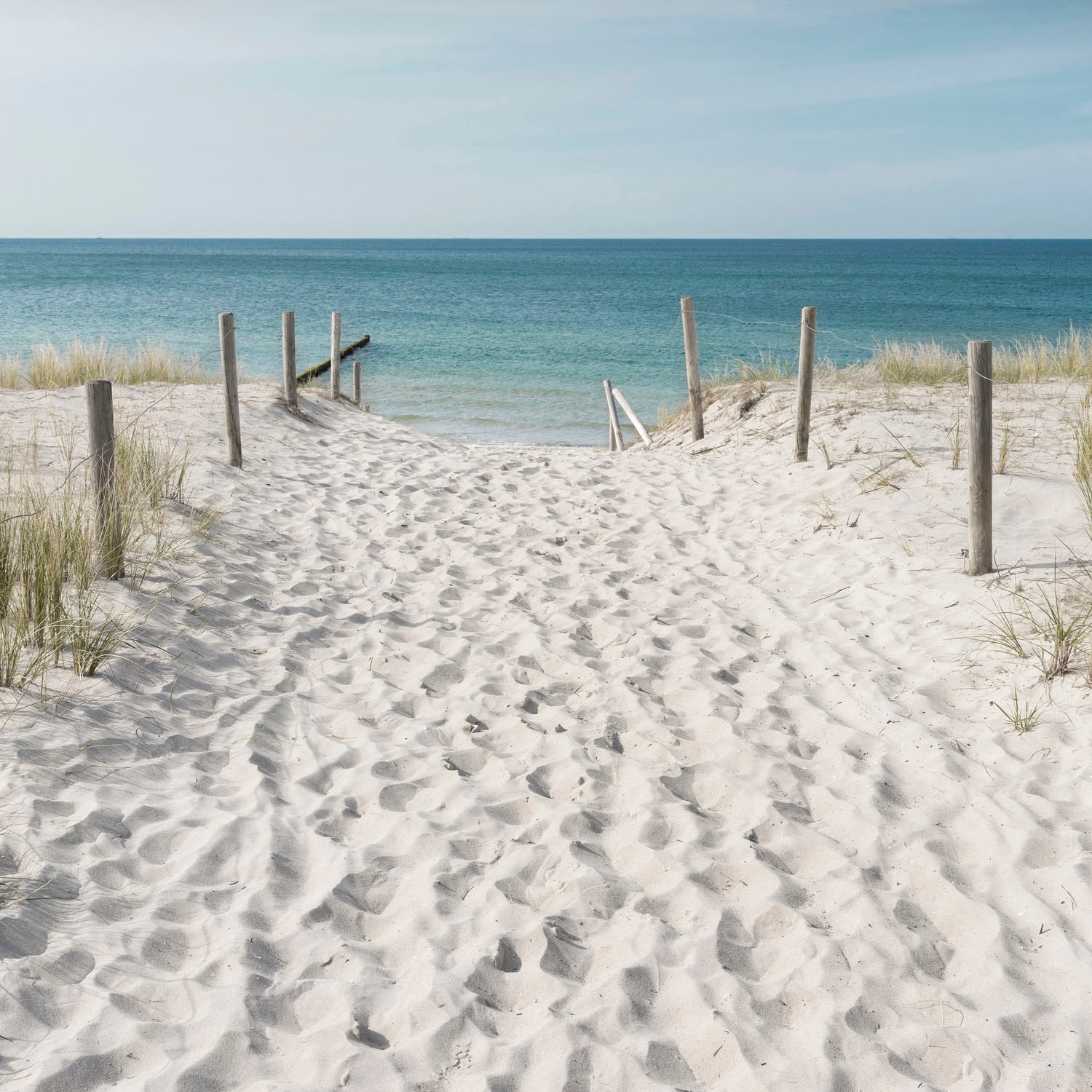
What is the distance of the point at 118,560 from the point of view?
4910 mm

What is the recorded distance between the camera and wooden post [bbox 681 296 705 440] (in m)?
9.90

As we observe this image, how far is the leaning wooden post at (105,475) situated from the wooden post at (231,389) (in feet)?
9.29

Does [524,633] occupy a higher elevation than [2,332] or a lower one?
lower

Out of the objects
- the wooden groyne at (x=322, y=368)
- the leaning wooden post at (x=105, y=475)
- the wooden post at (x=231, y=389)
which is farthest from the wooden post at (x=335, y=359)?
the leaning wooden post at (x=105, y=475)

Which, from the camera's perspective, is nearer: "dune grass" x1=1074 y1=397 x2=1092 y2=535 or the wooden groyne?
"dune grass" x1=1074 y1=397 x2=1092 y2=535

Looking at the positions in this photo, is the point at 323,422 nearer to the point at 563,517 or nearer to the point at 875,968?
the point at 563,517

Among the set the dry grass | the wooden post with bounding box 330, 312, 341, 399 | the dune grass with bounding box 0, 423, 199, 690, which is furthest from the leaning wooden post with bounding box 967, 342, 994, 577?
the wooden post with bounding box 330, 312, 341, 399

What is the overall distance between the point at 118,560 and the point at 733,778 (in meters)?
3.54

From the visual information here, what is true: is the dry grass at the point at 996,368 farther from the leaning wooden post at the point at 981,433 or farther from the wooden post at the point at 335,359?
the wooden post at the point at 335,359

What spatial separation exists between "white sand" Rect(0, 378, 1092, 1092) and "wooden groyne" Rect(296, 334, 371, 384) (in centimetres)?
1010

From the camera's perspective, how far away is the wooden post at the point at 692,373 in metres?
9.90

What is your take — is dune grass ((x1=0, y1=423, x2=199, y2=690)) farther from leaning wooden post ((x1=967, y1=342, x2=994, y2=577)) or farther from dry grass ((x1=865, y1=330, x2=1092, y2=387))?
dry grass ((x1=865, y1=330, x2=1092, y2=387))

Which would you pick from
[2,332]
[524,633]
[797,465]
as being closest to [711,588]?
[524,633]

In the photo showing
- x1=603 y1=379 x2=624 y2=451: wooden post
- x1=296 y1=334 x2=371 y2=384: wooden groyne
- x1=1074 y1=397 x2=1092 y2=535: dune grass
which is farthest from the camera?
x1=296 y1=334 x2=371 y2=384: wooden groyne
